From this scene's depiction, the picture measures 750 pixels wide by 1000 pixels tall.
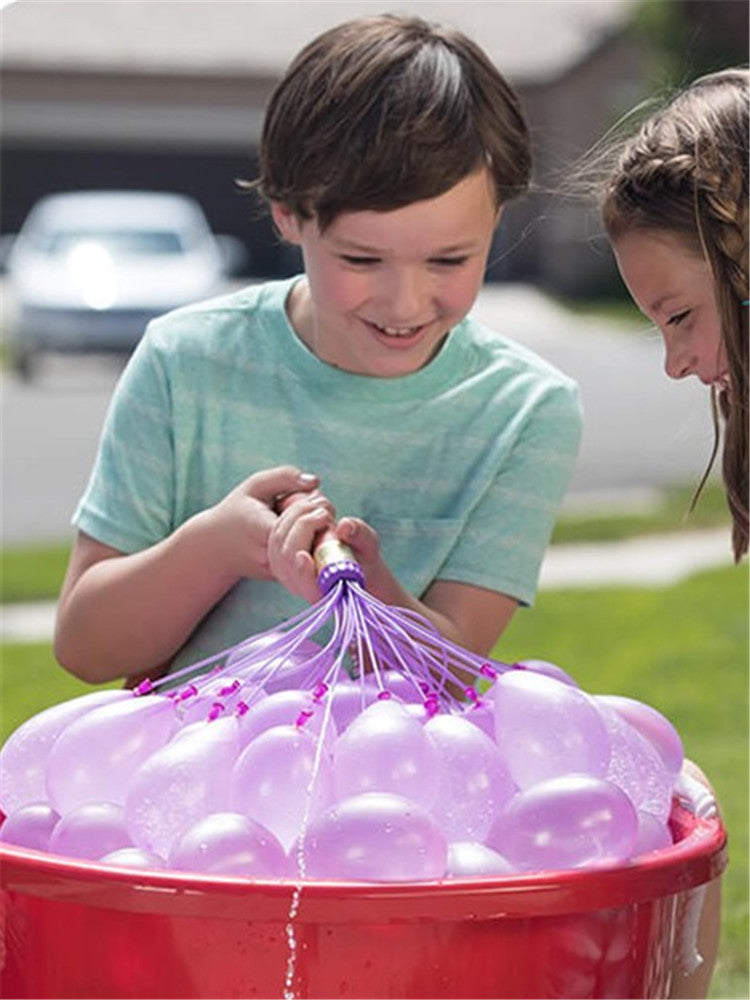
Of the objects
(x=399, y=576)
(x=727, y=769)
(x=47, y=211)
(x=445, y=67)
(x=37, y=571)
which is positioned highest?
(x=445, y=67)

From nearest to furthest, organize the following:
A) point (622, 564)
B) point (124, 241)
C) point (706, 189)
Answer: point (706, 189)
point (622, 564)
point (124, 241)

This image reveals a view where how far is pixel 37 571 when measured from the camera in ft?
18.4

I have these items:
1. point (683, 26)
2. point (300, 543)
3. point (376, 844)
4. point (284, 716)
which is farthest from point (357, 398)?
point (683, 26)

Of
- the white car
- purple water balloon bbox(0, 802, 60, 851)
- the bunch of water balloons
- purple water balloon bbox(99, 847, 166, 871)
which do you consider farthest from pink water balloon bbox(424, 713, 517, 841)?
the white car

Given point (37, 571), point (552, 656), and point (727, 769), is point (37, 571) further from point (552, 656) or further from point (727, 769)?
point (727, 769)

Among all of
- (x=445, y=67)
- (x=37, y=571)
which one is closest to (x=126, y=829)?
(x=445, y=67)

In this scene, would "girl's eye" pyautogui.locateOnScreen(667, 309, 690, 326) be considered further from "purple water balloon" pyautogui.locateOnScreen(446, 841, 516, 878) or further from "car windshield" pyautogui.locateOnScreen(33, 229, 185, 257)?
"car windshield" pyautogui.locateOnScreen(33, 229, 185, 257)

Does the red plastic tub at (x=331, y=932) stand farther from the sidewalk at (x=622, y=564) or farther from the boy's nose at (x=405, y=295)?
the sidewalk at (x=622, y=564)

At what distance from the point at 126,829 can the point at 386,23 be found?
0.99 meters

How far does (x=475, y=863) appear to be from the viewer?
4.54 feet

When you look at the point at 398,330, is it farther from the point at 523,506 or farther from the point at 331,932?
the point at 331,932

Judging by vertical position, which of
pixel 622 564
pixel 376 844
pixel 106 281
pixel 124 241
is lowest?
pixel 106 281

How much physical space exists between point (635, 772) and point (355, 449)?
65 centimetres

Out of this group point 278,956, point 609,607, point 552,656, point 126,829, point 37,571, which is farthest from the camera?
point 37,571
